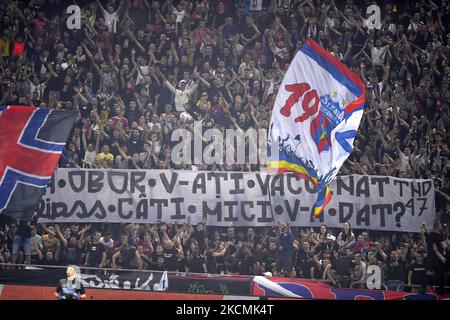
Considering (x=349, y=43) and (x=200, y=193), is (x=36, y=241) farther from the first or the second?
(x=349, y=43)

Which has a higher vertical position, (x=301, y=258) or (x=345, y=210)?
(x=345, y=210)

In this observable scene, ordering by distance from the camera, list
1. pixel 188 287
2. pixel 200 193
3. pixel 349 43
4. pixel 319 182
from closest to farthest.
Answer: pixel 188 287 < pixel 319 182 < pixel 200 193 < pixel 349 43

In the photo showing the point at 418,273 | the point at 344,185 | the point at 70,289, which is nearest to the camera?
the point at 70,289

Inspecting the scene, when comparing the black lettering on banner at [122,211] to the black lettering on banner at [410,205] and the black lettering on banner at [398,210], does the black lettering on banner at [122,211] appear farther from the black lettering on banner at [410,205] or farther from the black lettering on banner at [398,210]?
the black lettering on banner at [410,205]

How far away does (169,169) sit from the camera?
2166 centimetres

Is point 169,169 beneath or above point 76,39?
beneath

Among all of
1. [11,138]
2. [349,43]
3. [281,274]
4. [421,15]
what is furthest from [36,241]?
[421,15]

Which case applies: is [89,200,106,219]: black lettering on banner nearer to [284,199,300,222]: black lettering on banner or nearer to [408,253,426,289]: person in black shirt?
[284,199,300,222]: black lettering on banner

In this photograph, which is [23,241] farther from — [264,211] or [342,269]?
[342,269]

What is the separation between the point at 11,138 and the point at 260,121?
540cm

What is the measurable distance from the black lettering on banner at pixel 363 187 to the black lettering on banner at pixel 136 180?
4414 mm

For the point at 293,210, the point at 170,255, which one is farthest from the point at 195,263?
the point at 293,210

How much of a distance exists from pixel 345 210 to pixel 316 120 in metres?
2.11

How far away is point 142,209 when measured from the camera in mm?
21438
